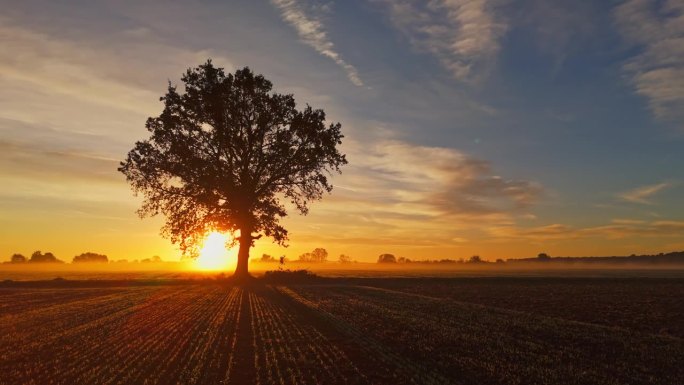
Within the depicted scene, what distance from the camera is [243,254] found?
161 feet

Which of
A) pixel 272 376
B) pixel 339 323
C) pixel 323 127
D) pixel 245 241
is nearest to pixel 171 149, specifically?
pixel 245 241

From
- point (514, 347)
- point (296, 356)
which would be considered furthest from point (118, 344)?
point (514, 347)

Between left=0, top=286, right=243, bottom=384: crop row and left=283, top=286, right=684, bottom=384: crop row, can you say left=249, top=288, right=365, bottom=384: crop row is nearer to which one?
left=0, top=286, right=243, bottom=384: crop row

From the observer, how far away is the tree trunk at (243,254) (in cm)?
4884

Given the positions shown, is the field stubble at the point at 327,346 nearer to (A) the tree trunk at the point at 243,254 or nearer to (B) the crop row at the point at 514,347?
(B) the crop row at the point at 514,347

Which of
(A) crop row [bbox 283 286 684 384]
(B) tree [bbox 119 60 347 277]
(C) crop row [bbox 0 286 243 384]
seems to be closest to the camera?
(C) crop row [bbox 0 286 243 384]

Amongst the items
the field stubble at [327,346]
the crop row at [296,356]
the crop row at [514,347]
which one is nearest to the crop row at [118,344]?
the field stubble at [327,346]

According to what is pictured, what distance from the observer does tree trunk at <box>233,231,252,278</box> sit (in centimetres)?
4884

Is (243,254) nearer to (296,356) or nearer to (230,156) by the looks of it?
(230,156)

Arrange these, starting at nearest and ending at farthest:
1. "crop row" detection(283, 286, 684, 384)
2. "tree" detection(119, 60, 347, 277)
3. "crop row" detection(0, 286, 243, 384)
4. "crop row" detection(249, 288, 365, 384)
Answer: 1. "crop row" detection(249, 288, 365, 384)
2. "crop row" detection(0, 286, 243, 384)
3. "crop row" detection(283, 286, 684, 384)
4. "tree" detection(119, 60, 347, 277)

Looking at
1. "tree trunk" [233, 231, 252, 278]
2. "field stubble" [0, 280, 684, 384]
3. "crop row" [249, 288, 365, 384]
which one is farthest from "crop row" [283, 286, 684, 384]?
"tree trunk" [233, 231, 252, 278]

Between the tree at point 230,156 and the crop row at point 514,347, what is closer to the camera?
the crop row at point 514,347

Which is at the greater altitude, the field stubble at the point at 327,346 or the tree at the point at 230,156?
the tree at the point at 230,156

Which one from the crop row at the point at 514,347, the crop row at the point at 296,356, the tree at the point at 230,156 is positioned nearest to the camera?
the crop row at the point at 296,356
